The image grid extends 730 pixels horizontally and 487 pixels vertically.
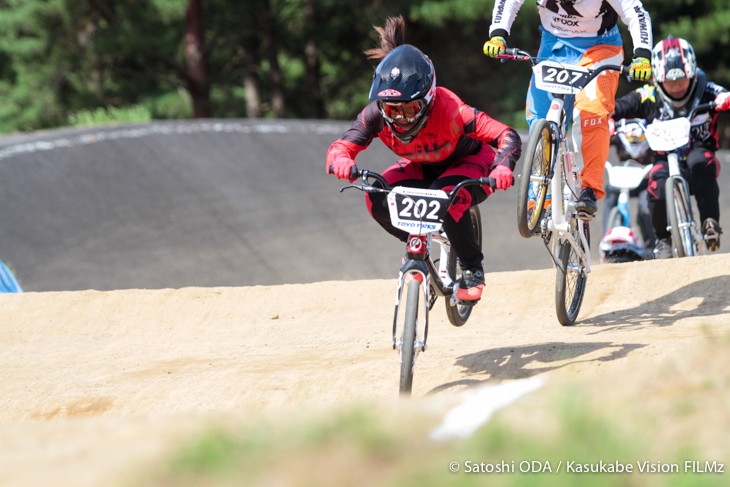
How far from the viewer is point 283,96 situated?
29.4 m

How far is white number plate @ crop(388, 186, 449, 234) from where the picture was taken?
4.32 meters

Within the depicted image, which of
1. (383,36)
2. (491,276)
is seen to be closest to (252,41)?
(491,276)

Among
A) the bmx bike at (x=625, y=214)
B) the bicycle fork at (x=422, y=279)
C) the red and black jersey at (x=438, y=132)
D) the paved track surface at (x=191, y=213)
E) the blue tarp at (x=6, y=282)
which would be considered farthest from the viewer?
the paved track surface at (x=191, y=213)

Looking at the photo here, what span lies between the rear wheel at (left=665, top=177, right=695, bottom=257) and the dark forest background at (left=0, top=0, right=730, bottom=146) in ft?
53.6

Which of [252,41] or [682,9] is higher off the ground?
[682,9]

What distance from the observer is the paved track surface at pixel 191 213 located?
464 inches

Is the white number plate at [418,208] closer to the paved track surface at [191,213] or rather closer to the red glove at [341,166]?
the red glove at [341,166]

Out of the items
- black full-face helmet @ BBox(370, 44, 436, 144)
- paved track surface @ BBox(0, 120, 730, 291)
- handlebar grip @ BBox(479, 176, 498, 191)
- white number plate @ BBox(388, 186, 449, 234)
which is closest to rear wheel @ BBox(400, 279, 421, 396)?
white number plate @ BBox(388, 186, 449, 234)

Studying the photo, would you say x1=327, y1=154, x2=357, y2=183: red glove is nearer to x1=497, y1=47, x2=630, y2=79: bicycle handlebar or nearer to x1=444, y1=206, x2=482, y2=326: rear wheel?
x1=444, y1=206, x2=482, y2=326: rear wheel

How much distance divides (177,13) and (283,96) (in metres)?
6.07

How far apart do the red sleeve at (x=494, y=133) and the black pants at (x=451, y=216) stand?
296 mm

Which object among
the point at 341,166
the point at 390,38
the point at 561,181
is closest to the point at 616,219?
the point at 561,181

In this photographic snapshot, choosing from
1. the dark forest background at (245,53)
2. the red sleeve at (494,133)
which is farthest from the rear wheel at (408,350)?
the dark forest background at (245,53)

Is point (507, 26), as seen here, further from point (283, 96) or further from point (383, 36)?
point (283, 96)
